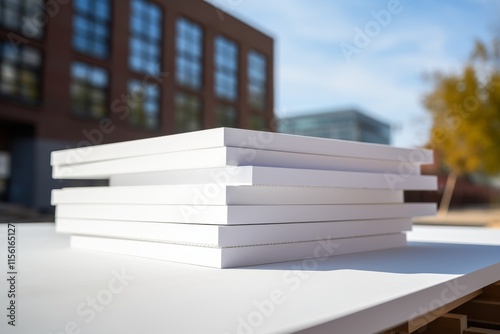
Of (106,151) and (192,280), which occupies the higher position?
(106,151)

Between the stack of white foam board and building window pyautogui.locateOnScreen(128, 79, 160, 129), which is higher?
building window pyautogui.locateOnScreen(128, 79, 160, 129)

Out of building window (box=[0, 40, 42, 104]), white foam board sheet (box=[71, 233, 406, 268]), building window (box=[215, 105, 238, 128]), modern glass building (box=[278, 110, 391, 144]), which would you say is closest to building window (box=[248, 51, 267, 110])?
building window (box=[215, 105, 238, 128])

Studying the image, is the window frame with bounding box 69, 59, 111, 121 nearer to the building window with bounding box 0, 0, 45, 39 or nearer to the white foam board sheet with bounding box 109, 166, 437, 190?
the building window with bounding box 0, 0, 45, 39

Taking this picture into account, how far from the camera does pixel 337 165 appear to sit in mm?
2318

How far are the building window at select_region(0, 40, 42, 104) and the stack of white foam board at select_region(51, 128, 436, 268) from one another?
16686 mm

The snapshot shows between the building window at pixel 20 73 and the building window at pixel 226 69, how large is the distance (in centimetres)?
1055

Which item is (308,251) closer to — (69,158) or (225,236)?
(225,236)

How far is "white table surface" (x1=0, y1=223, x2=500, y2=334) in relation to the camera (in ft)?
3.45

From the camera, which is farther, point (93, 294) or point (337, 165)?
point (337, 165)

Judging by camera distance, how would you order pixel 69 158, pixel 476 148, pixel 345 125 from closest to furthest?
pixel 69 158 → pixel 476 148 → pixel 345 125

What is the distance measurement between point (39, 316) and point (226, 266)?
0.90 m

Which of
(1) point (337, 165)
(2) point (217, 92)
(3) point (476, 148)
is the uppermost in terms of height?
(2) point (217, 92)

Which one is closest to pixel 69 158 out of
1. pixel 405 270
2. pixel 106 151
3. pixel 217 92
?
pixel 106 151

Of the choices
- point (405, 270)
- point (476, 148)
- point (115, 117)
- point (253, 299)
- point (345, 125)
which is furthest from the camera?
point (115, 117)
